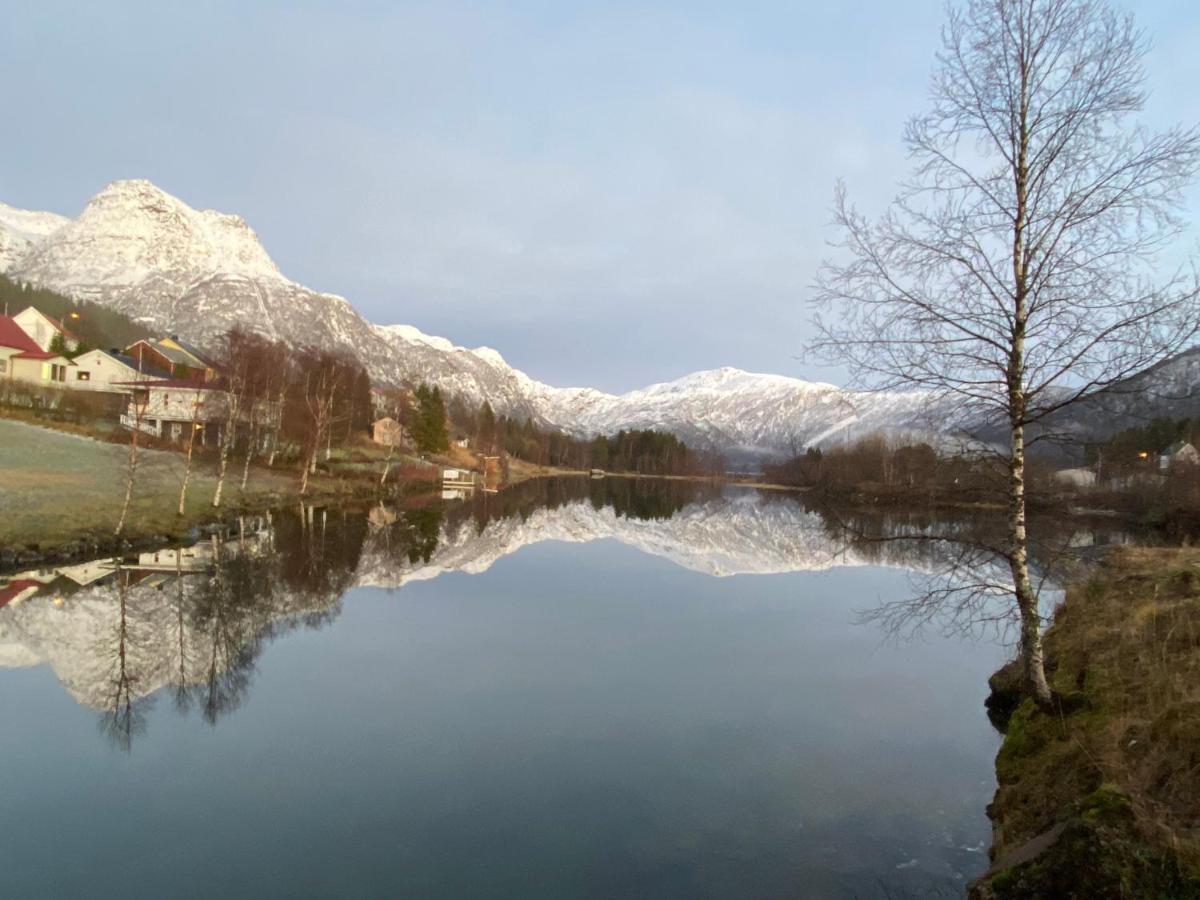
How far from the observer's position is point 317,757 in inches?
389

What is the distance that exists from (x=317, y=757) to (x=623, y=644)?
8.46 meters

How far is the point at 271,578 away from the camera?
22016mm

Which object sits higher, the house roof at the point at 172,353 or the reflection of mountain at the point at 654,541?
the house roof at the point at 172,353

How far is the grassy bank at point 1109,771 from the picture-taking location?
5.31 m

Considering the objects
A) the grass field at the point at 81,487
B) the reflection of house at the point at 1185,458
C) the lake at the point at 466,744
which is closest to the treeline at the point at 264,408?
the grass field at the point at 81,487

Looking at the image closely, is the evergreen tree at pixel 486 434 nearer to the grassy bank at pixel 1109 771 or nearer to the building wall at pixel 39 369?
the building wall at pixel 39 369

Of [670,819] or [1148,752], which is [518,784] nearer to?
[670,819]

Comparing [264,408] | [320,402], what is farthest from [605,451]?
[264,408]

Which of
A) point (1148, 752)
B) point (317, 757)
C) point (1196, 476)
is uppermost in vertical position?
point (1196, 476)

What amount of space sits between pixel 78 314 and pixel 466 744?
452 ft

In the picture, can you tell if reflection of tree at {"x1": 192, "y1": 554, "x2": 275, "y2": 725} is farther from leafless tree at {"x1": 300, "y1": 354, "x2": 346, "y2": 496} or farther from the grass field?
leafless tree at {"x1": 300, "y1": 354, "x2": 346, "y2": 496}

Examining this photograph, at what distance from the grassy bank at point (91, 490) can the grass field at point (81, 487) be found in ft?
0.10

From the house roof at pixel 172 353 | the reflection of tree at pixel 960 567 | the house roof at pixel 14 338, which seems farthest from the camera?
the house roof at pixel 172 353

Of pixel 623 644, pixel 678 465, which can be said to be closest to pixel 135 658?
pixel 623 644
